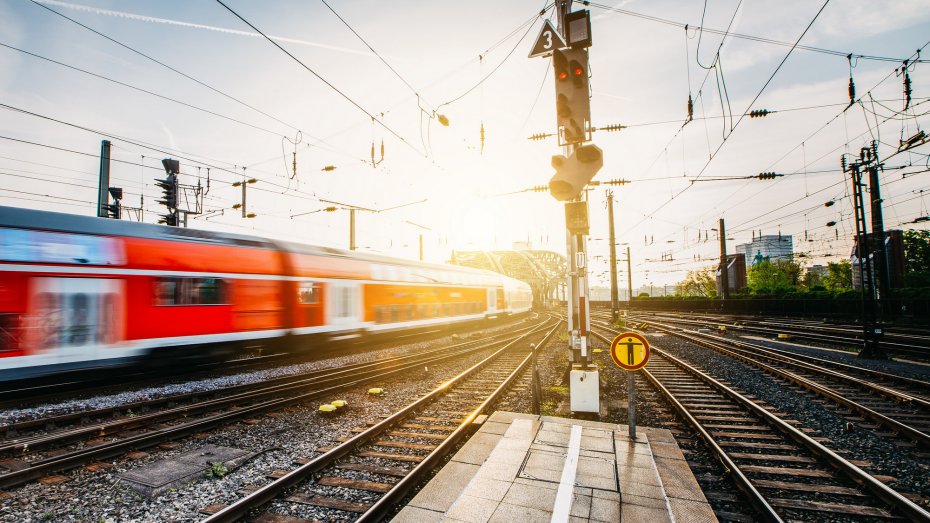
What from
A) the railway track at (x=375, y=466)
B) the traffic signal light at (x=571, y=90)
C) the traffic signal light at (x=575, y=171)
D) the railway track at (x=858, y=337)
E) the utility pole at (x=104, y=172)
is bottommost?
the railway track at (x=858, y=337)

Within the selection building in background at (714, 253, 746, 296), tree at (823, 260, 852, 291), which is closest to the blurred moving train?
building in background at (714, 253, 746, 296)

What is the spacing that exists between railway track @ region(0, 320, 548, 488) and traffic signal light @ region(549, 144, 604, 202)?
665cm

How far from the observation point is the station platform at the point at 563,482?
143 inches

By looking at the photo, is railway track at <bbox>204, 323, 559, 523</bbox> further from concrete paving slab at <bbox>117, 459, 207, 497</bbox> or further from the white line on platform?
the white line on platform

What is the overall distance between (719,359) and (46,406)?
1821 centimetres

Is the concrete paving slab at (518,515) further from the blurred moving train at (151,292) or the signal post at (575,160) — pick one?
the blurred moving train at (151,292)

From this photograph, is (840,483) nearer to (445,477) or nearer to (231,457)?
→ (445,477)

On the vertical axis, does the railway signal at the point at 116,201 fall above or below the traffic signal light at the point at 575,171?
above

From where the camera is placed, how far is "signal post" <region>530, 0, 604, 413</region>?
538 cm

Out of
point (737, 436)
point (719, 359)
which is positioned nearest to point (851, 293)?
point (719, 359)

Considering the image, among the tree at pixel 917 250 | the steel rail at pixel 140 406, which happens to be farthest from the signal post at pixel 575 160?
the tree at pixel 917 250

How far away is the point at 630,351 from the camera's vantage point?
546 cm

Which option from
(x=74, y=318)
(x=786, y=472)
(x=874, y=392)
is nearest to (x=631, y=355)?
(x=786, y=472)

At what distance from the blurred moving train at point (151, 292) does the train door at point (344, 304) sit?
0.04 metres
